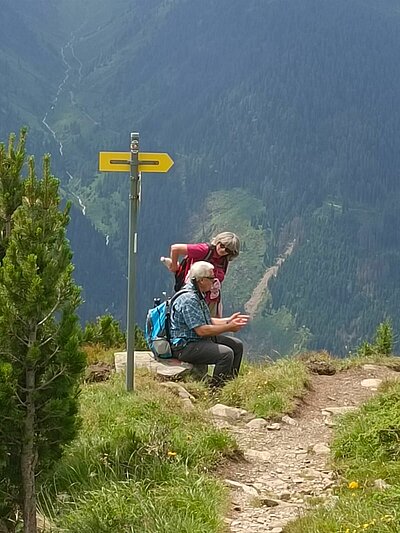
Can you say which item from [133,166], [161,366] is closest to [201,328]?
[161,366]

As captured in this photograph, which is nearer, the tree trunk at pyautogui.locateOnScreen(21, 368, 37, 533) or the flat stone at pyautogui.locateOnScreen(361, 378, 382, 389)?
the tree trunk at pyautogui.locateOnScreen(21, 368, 37, 533)

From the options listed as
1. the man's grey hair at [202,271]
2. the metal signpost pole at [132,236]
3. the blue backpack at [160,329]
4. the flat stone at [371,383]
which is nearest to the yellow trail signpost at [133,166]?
the metal signpost pole at [132,236]

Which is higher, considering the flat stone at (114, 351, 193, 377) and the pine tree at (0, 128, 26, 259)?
the pine tree at (0, 128, 26, 259)

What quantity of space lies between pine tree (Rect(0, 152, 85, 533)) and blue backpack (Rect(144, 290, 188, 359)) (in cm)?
401

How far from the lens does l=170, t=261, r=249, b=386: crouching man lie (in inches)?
362

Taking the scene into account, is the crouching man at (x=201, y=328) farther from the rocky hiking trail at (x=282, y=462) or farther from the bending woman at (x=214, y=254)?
the rocky hiking trail at (x=282, y=462)

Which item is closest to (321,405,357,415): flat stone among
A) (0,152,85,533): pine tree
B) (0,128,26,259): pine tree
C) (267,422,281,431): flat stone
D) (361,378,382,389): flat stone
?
(267,422,281,431): flat stone

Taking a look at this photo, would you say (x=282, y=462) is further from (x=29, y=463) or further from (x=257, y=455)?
(x=29, y=463)

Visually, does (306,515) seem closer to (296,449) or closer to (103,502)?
(103,502)

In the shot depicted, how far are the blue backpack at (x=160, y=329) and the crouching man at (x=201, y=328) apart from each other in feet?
0.31

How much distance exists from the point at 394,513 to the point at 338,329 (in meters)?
180

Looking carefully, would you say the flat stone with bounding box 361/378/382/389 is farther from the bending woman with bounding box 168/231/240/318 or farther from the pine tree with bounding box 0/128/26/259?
the pine tree with bounding box 0/128/26/259

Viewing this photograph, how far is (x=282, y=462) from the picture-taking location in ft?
22.6

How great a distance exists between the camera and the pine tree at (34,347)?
518 cm
